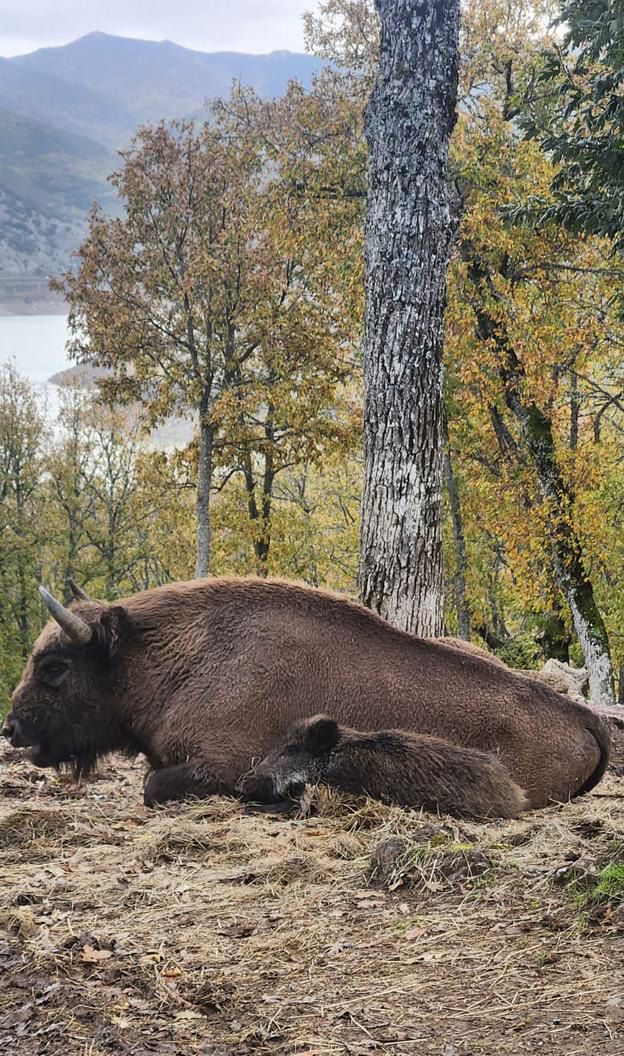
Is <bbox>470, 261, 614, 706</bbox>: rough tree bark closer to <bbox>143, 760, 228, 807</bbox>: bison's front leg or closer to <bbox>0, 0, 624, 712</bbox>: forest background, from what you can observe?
<bbox>0, 0, 624, 712</bbox>: forest background

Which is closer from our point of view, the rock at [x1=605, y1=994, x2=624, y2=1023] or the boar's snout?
the rock at [x1=605, y1=994, x2=624, y2=1023]

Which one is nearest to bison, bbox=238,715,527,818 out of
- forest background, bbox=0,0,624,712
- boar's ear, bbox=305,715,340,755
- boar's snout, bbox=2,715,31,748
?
boar's ear, bbox=305,715,340,755

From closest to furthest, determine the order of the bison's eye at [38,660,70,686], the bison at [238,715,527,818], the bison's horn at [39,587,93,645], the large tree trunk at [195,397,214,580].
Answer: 1. the bison at [238,715,527,818]
2. the bison's horn at [39,587,93,645]
3. the bison's eye at [38,660,70,686]
4. the large tree trunk at [195,397,214,580]

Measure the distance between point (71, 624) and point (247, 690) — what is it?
1366 mm

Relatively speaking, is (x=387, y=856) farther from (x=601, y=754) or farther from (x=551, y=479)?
(x=551, y=479)

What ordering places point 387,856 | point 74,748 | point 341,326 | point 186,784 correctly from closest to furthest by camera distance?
point 387,856, point 186,784, point 74,748, point 341,326

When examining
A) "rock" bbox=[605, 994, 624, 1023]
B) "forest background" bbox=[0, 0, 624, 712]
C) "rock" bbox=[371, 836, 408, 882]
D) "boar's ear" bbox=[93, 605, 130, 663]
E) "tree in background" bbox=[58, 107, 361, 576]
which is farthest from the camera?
"tree in background" bbox=[58, 107, 361, 576]

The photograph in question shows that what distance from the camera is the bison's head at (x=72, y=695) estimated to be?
7660 millimetres

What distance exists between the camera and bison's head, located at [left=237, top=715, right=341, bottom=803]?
260 inches

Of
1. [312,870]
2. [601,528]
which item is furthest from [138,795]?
[601,528]

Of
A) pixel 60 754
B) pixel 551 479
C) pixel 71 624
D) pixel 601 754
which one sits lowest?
pixel 551 479

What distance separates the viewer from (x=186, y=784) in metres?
6.99

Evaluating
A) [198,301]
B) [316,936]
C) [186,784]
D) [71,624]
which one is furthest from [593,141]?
[198,301]

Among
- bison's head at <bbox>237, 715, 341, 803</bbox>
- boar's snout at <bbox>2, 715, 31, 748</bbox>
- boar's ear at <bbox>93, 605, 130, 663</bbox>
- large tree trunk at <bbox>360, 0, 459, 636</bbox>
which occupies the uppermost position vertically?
large tree trunk at <bbox>360, 0, 459, 636</bbox>
